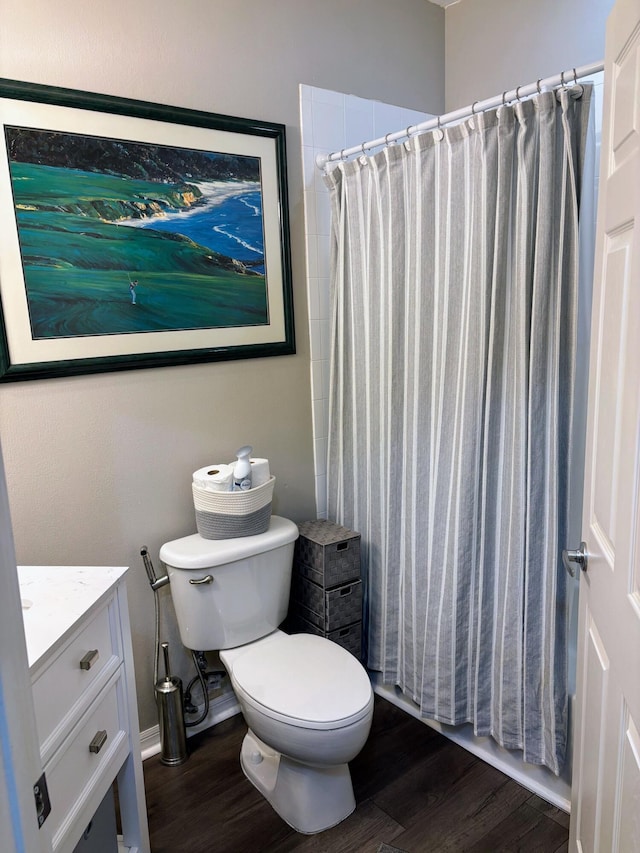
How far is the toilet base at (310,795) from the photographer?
176 cm

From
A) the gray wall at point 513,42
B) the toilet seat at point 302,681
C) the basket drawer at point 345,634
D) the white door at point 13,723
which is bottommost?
the basket drawer at point 345,634

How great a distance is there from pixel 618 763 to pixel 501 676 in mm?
808

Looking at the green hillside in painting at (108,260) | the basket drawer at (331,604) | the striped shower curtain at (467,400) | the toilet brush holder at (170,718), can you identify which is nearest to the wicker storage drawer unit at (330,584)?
the basket drawer at (331,604)

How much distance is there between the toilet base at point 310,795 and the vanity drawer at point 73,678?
659 millimetres

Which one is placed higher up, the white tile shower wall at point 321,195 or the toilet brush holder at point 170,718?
the white tile shower wall at point 321,195

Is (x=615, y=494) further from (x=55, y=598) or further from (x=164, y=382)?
(x=164, y=382)

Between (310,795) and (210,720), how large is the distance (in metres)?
0.57

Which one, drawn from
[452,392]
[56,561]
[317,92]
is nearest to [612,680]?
[452,392]

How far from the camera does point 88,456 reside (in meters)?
1.85

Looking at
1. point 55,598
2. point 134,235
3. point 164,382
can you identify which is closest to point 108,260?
point 134,235

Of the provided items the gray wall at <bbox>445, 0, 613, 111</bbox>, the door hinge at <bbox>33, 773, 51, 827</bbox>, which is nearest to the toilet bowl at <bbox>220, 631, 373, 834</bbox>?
the door hinge at <bbox>33, 773, 51, 827</bbox>

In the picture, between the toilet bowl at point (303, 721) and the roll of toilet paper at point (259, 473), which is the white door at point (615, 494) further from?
the roll of toilet paper at point (259, 473)

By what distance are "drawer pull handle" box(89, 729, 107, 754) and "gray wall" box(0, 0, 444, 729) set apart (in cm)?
60

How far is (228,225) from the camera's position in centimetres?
205
